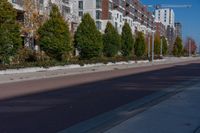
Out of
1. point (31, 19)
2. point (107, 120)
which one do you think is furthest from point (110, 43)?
point (107, 120)

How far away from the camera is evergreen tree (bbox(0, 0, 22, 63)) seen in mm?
36562

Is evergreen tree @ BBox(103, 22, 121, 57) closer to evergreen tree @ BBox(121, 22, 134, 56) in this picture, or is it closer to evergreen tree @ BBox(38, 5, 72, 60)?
evergreen tree @ BBox(121, 22, 134, 56)

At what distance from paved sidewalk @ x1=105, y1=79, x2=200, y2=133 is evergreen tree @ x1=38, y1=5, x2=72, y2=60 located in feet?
109

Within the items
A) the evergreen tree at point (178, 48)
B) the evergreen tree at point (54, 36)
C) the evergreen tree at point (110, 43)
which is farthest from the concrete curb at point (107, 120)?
the evergreen tree at point (178, 48)

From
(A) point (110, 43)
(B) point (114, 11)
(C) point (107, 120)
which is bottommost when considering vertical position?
(C) point (107, 120)

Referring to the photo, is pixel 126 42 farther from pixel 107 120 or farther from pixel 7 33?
pixel 107 120

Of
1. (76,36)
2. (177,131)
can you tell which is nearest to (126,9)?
(76,36)

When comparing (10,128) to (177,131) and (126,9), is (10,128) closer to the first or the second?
(177,131)

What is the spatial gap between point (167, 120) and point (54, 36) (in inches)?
1443

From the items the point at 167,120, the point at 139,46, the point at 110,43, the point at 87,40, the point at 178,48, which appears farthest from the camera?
the point at 178,48

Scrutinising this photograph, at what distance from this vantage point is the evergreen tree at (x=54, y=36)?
46.2 metres

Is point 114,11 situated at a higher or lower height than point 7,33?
higher

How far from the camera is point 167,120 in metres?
10.6

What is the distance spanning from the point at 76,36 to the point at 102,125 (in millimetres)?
46569
